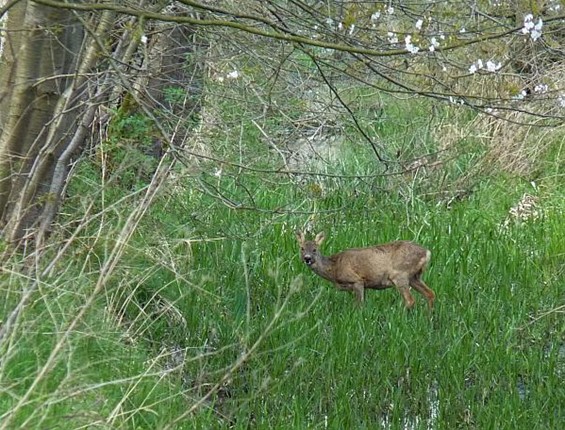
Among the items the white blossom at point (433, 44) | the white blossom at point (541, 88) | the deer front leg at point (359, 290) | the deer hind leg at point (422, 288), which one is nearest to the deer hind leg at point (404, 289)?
the deer hind leg at point (422, 288)

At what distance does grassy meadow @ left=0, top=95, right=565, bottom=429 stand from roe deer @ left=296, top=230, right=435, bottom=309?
0.12m

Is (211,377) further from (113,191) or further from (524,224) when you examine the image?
(524,224)

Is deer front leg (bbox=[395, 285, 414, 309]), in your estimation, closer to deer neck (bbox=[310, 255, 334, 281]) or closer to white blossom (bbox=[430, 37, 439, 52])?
deer neck (bbox=[310, 255, 334, 281])

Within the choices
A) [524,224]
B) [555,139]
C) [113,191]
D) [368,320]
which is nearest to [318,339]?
[368,320]

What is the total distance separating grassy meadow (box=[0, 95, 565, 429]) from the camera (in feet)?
18.7

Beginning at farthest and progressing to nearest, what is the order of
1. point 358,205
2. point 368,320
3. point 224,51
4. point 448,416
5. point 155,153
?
point 358,205, point 155,153, point 224,51, point 368,320, point 448,416

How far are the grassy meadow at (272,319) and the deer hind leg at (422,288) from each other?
84mm

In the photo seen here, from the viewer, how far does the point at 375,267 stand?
360 inches

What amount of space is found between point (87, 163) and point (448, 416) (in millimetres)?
3702

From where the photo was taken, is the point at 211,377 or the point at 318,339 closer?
the point at 211,377

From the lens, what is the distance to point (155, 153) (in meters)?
9.76

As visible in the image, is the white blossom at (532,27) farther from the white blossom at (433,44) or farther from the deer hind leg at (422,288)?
the deer hind leg at (422,288)

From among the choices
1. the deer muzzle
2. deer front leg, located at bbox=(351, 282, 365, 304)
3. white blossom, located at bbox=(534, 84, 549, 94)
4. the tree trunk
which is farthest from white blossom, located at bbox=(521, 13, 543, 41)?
the deer muzzle

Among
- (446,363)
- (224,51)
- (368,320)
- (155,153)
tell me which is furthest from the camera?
(155,153)
